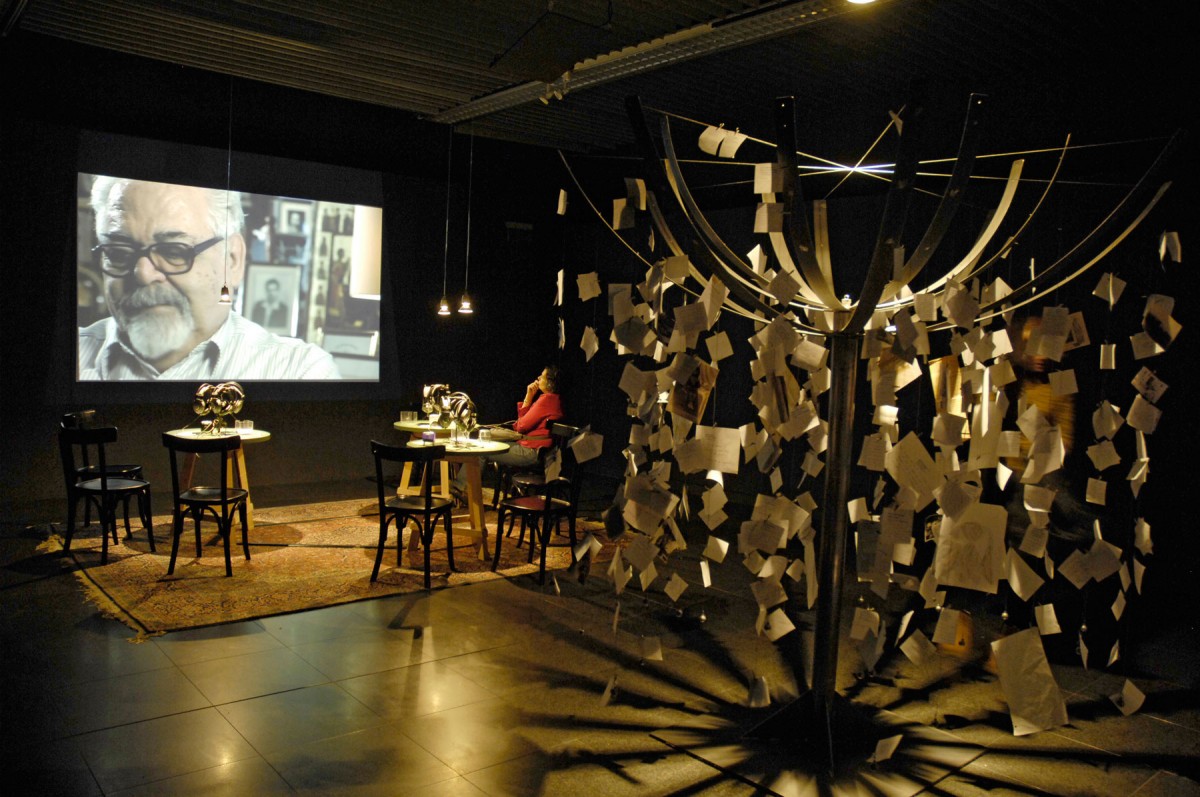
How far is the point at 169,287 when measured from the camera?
7.26 m

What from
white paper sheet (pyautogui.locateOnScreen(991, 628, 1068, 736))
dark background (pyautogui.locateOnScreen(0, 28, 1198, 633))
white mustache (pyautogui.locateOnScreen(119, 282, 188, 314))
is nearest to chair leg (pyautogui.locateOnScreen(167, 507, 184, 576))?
dark background (pyautogui.locateOnScreen(0, 28, 1198, 633))

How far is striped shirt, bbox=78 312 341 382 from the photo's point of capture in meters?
6.99

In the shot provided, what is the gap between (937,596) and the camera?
2572mm

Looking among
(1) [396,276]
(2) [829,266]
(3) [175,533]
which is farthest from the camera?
(1) [396,276]

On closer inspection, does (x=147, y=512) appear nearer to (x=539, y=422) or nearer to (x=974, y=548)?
(x=539, y=422)

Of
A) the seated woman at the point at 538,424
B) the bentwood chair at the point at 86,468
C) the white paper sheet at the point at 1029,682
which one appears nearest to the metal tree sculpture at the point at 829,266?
the white paper sheet at the point at 1029,682

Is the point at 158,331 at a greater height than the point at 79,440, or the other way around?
the point at 158,331

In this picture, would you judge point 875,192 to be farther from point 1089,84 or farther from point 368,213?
point 368,213

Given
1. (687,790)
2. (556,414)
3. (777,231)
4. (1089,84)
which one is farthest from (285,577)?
(1089,84)

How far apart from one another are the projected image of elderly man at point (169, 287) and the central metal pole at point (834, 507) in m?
6.04

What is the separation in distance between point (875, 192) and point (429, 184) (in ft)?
14.3

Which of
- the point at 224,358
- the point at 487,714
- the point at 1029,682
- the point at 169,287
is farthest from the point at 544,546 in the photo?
the point at 169,287

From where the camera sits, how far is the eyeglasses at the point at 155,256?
6980mm

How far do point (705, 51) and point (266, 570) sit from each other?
13.0 ft
